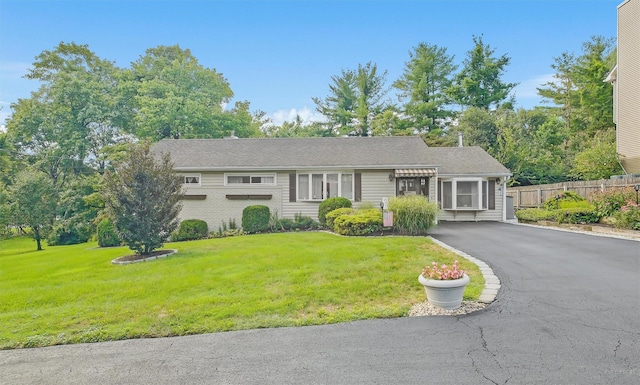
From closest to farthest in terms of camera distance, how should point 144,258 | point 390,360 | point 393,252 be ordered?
1. point 390,360
2. point 393,252
3. point 144,258

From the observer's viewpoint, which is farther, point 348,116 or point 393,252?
point 348,116

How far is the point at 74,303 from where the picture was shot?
19.1ft

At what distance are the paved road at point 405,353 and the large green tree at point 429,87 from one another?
95.8 feet

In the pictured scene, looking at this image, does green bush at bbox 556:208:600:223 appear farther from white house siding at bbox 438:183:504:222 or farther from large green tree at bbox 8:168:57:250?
large green tree at bbox 8:168:57:250

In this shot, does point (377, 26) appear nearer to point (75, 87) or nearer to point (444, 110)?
point (444, 110)

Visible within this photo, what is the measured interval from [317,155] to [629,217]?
1162 centimetres

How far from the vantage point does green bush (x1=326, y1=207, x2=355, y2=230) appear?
13070 millimetres

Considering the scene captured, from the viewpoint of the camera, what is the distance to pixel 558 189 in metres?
16.8

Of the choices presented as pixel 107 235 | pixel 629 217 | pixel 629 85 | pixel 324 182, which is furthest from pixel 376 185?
pixel 629 85

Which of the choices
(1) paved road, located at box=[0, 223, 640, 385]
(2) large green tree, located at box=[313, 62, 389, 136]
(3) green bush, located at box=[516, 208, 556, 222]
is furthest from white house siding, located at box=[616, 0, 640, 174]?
(2) large green tree, located at box=[313, 62, 389, 136]

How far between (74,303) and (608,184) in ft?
56.1

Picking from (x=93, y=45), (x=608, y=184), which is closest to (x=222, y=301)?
(x=608, y=184)

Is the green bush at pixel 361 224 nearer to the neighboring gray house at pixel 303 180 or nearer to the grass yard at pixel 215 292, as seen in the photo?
the grass yard at pixel 215 292

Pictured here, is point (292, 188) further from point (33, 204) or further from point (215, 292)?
point (33, 204)
